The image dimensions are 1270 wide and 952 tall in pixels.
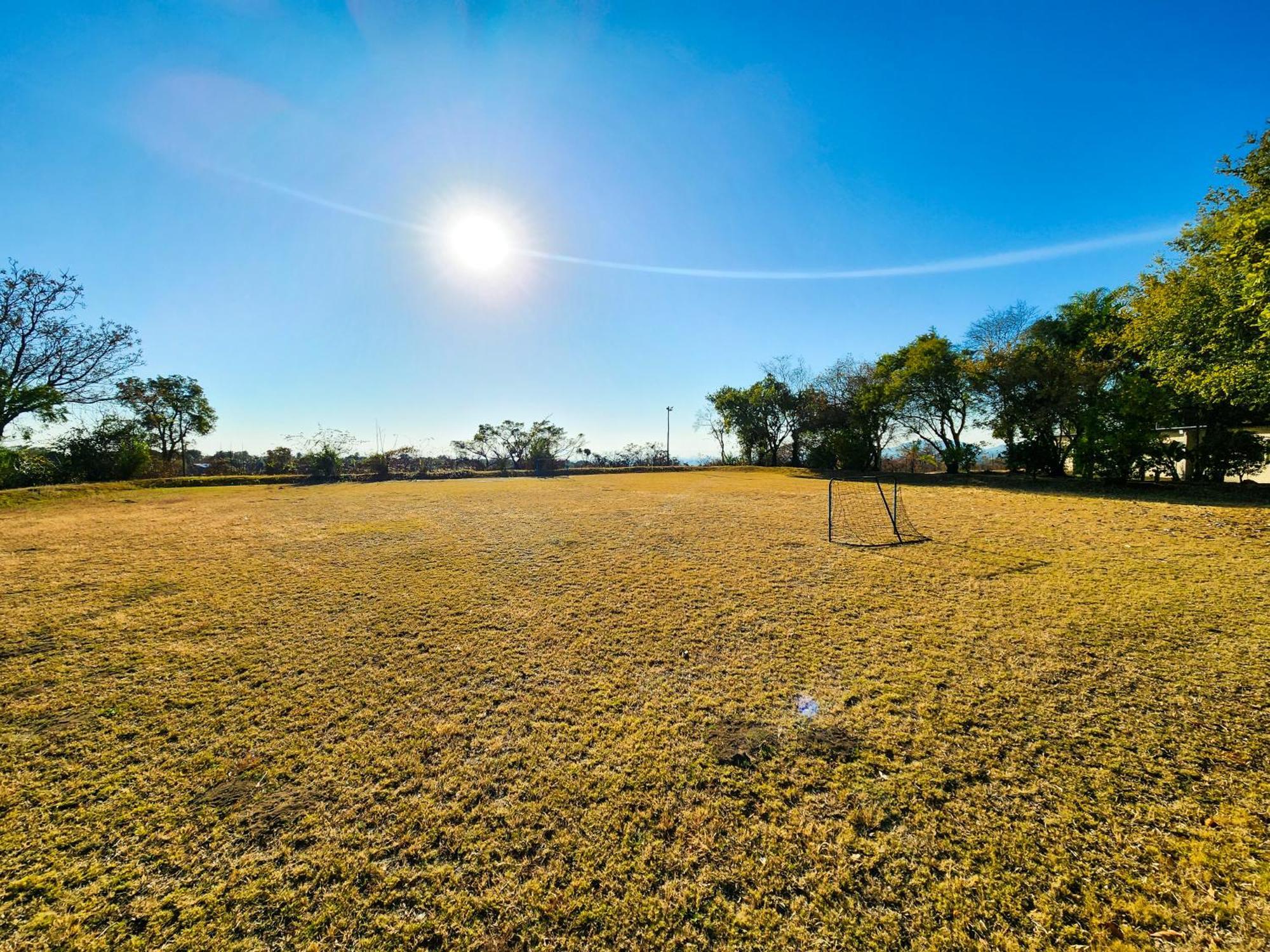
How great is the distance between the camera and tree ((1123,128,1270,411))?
29.2 feet

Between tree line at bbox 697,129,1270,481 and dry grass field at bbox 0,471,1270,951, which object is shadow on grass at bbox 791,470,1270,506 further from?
dry grass field at bbox 0,471,1270,951

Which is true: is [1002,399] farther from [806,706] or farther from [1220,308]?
[806,706]

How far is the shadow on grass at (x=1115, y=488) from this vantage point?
999 cm

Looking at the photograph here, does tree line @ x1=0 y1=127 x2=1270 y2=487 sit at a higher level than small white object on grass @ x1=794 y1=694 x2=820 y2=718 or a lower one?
higher

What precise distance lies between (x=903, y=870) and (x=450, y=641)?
3.63m

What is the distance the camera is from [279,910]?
1.70 meters

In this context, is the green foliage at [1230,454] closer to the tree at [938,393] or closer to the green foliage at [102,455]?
the tree at [938,393]

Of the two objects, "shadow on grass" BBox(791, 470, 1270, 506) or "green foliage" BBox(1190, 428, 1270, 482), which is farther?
"green foliage" BBox(1190, 428, 1270, 482)

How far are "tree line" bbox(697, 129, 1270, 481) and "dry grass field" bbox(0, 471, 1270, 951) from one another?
7.84 meters

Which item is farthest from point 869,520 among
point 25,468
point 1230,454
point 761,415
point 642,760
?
point 25,468

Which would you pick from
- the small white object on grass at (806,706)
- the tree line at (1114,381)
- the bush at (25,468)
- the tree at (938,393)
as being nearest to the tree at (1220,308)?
the tree line at (1114,381)

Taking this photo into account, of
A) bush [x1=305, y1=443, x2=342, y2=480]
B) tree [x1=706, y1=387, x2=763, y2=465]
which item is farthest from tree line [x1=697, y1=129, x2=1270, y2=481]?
bush [x1=305, y1=443, x2=342, y2=480]

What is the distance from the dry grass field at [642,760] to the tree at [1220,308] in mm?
6608

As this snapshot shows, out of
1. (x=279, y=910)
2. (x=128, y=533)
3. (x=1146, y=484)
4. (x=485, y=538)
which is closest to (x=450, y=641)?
(x=279, y=910)
